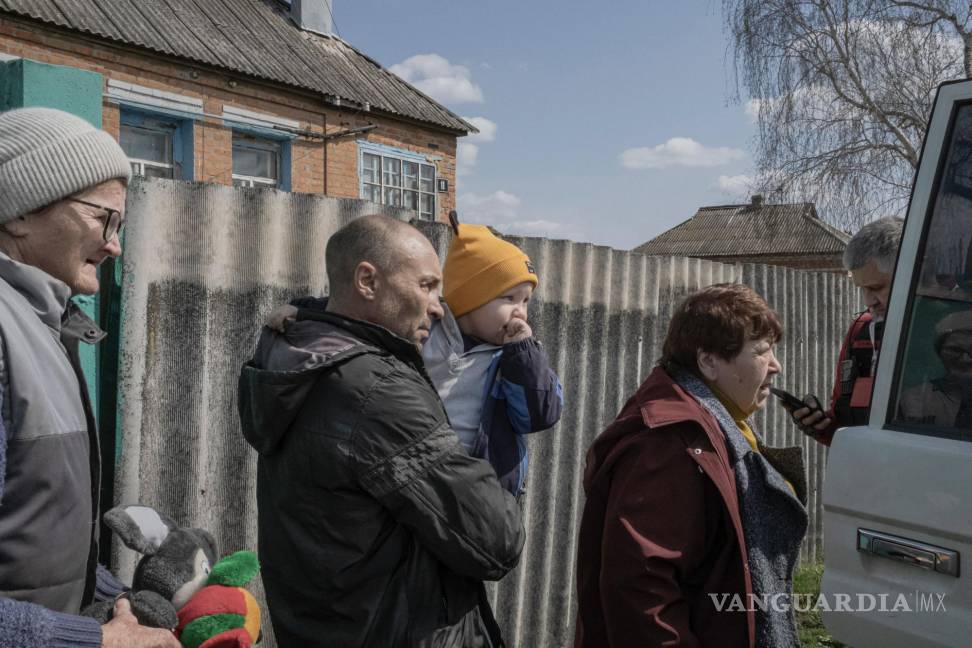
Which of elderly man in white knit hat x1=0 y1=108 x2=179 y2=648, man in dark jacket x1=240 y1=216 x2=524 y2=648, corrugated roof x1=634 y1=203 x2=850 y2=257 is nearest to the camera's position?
elderly man in white knit hat x1=0 y1=108 x2=179 y2=648

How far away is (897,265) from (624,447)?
2.58ft

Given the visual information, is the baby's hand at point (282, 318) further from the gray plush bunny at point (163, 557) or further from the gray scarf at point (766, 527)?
the gray scarf at point (766, 527)

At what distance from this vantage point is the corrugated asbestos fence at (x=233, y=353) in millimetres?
2662

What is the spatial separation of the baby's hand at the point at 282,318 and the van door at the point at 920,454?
4.35 ft

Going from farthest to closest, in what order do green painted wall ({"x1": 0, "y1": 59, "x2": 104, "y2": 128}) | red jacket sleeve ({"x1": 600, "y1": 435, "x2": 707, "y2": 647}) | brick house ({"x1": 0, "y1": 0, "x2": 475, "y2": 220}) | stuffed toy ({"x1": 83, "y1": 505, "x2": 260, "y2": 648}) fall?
brick house ({"x1": 0, "y1": 0, "x2": 475, "y2": 220})
green painted wall ({"x1": 0, "y1": 59, "x2": 104, "y2": 128})
red jacket sleeve ({"x1": 600, "y1": 435, "x2": 707, "y2": 647})
stuffed toy ({"x1": 83, "y1": 505, "x2": 260, "y2": 648})

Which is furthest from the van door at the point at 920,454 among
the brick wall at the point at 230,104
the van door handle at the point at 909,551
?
the brick wall at the point at 230,104

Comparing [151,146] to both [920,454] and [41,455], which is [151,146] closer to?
[41,455]

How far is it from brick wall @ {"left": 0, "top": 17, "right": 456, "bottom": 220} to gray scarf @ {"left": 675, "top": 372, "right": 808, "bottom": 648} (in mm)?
11834

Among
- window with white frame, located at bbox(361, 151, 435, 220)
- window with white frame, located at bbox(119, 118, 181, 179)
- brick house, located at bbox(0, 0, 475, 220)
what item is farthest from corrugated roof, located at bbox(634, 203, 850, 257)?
window with white frame, located at bbox(119, 118, 181, 179)

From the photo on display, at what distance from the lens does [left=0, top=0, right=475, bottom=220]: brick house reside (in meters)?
12.1

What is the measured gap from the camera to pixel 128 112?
1273 centimetres

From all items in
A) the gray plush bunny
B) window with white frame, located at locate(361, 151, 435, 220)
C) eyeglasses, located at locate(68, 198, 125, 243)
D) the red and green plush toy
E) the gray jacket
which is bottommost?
the red and green plush toy

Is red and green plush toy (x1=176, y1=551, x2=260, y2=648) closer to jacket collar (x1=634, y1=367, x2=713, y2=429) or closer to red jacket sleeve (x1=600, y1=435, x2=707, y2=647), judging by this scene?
red jacket sleeve (x1=600, y1=435, x2=707, y2=647)

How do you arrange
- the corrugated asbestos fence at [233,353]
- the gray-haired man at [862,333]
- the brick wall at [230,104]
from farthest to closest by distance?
the brick wall at [230,104] < the gray-haired man at [862,333] < the corrugated asbestos fence at [233,353]
